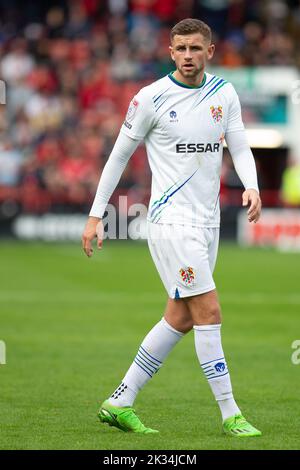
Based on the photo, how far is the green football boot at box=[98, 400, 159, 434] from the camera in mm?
6961

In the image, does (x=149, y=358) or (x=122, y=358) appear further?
(x=122, y=358)

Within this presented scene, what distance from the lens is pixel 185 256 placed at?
266 inches

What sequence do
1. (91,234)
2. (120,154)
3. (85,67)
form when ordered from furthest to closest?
(85,67), (120,154), (91,234)

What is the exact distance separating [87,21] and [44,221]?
735cm

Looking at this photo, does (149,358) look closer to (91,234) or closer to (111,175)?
(91,234)

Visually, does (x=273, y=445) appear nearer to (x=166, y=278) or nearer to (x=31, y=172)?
(x=166, y=278)

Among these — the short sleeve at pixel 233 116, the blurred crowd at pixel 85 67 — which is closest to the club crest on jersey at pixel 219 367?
the short sleeve at pixel 233 116

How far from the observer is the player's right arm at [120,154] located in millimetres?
6812

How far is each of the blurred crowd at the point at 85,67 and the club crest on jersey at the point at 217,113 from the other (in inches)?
726

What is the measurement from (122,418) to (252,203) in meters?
1.51

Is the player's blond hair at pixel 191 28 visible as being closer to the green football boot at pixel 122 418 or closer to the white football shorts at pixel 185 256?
the white football shorts at pixel 185 256

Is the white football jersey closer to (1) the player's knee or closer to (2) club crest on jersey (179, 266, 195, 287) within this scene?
(2) club crest on jersey (179, 266, 195, 287)

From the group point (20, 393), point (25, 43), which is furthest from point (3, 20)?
point (20, 393)

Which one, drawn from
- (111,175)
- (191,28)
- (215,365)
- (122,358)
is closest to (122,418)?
(215,365)
